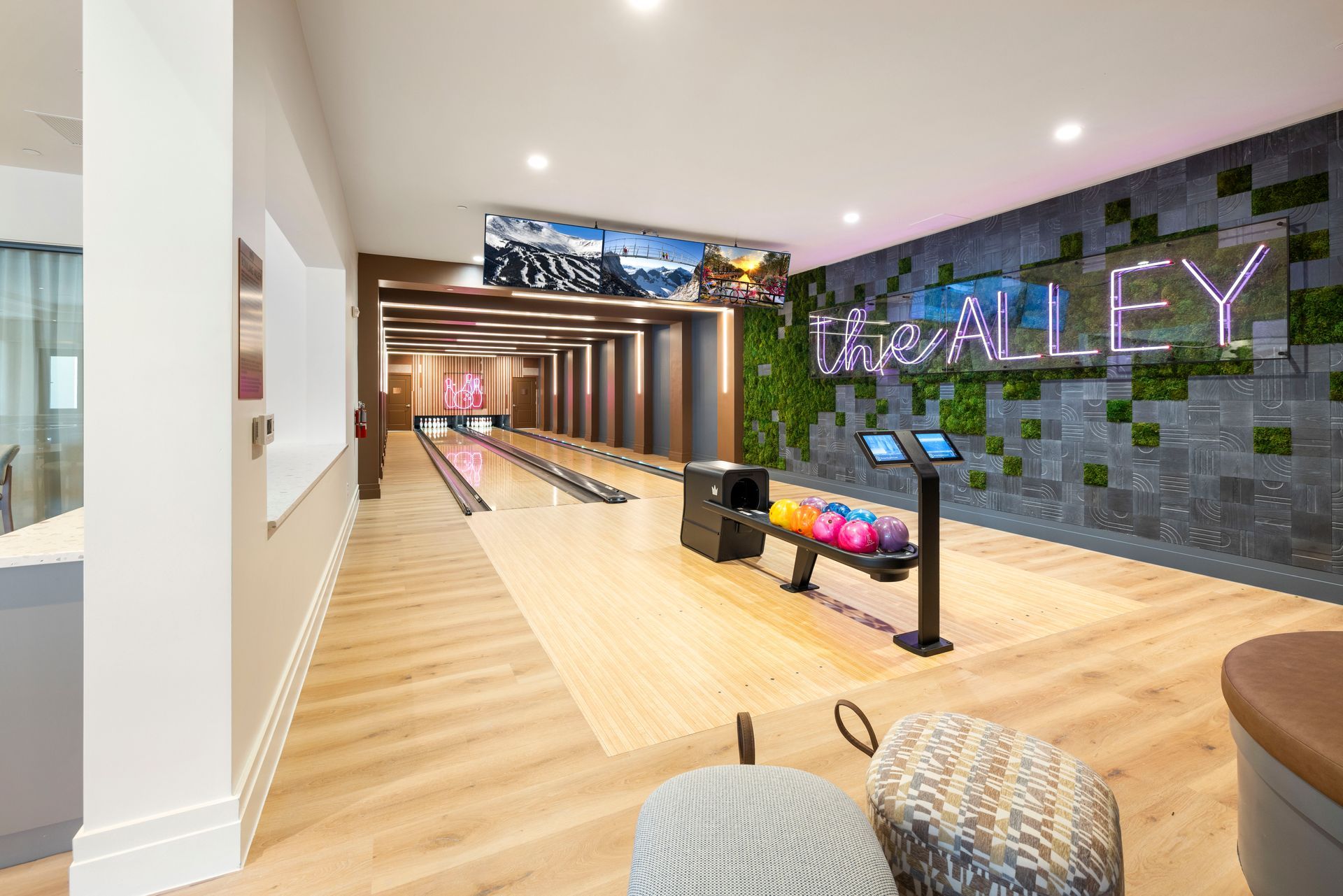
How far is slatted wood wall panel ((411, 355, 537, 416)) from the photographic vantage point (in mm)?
22250

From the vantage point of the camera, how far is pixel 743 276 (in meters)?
6.50

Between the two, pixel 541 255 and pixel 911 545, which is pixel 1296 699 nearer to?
pixel 911 545

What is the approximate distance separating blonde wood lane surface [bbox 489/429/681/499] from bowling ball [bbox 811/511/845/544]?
390cm

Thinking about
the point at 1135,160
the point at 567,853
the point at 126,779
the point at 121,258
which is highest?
the point at 1135,160

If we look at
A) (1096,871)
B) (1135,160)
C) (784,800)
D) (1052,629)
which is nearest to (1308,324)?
(1135,160)

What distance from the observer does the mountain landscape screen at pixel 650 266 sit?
18.8 ft

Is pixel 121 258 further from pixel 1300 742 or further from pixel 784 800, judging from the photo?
pixel 1300 742

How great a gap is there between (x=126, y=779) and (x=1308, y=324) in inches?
227

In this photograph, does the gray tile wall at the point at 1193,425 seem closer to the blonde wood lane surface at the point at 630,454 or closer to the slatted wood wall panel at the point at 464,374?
the blonde wood lane surface at the point at 630,454

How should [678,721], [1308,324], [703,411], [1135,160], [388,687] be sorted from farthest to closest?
[703,411] < [1135,160] < [1308,324] < [388,687] < [678,721]

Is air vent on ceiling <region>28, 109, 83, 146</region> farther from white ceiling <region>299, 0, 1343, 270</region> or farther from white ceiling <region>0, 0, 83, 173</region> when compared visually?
white ceiling <region>299, 0, 1343, 270</region>

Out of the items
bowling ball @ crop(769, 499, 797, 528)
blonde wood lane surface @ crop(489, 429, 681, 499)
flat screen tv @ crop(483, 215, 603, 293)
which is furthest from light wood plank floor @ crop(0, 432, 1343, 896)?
blonde wood lane surface @ crop(489, 429, 681, 499)

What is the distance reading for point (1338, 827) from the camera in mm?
1073

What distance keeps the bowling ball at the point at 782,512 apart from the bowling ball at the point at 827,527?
273 mm
